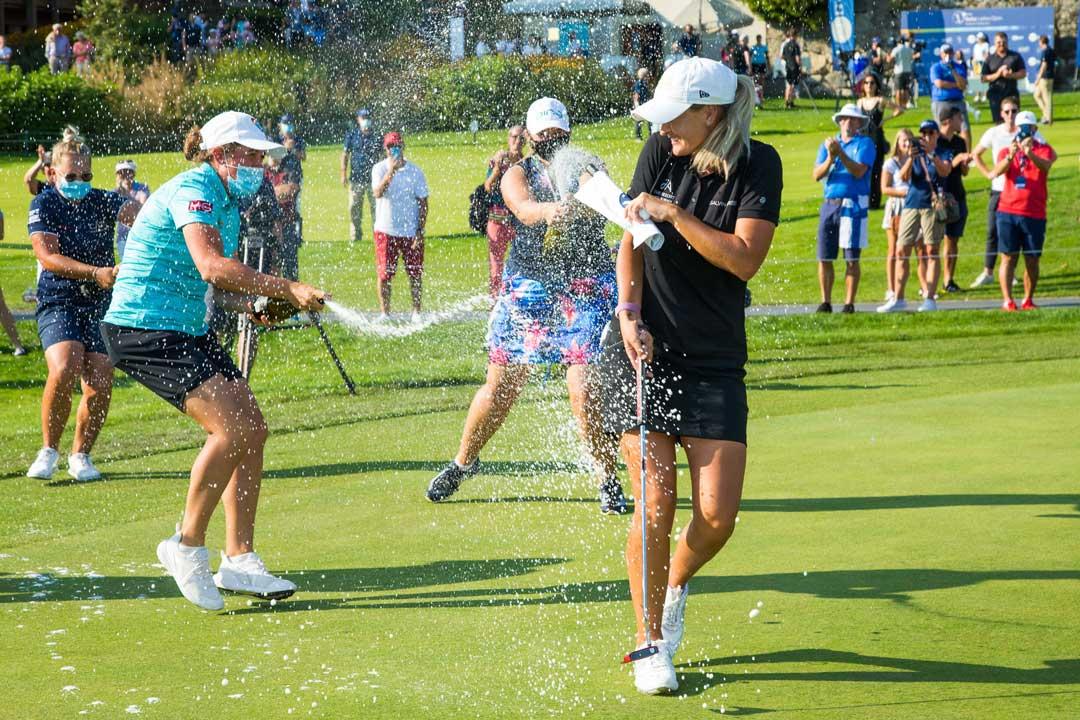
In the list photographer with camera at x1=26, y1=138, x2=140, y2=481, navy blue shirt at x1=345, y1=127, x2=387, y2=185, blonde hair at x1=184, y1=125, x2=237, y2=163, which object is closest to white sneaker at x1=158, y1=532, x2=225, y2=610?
blonde hair at x1=184, y1=125, x2=237, y2=163

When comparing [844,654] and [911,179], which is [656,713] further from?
[911,179]

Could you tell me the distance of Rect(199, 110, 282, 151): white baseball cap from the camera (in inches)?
233

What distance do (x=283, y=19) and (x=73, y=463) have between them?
3651 centimetres

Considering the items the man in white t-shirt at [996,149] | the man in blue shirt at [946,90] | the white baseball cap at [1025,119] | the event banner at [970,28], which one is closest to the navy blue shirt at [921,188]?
the man in white t-shirt at [996,149]

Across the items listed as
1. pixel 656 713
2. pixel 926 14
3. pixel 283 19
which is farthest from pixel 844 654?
pixel 283 19

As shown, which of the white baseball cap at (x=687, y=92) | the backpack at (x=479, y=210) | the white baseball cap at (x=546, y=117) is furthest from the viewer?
the backpack at (x=479, y=210)

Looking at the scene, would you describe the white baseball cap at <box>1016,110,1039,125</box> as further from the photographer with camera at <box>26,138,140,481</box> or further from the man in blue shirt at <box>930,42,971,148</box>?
the photographer with camera at <box>26,138,140,481</box>

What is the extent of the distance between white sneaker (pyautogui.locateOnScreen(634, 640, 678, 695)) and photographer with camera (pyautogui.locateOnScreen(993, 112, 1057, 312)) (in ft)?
40.8

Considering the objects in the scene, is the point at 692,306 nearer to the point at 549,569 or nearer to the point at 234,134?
the point at 549,569

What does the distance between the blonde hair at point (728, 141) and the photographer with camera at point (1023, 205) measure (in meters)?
12.2

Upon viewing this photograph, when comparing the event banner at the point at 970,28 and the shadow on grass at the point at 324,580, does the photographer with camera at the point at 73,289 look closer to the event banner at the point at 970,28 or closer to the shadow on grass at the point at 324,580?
the shadow on grass at the point at 324,580

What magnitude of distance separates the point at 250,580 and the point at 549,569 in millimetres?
1271

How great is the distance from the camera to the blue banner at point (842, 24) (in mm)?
40656

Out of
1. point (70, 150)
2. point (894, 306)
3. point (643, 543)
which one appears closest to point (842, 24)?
point (894, 306)
